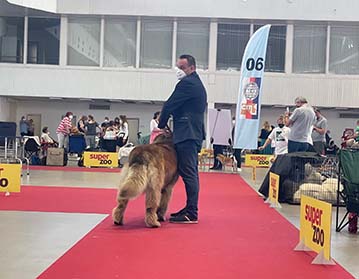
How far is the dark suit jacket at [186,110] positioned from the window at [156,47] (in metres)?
15.3

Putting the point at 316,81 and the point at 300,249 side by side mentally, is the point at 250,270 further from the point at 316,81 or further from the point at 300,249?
the point at 316,81

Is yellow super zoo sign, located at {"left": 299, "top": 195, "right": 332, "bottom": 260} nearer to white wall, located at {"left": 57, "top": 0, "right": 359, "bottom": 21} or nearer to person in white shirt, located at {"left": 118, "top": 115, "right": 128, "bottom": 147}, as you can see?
person in white shirt, located at {"left": 118, "top": 115, "right": 128, "bottom": 147}

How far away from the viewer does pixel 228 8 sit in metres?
19.6

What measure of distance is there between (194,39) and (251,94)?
365 inches

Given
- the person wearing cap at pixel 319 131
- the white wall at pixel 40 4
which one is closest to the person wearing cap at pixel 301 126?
the person wearing cap at pixel 319 131

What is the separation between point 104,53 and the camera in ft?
66.5

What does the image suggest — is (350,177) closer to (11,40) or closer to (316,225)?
(316,225)

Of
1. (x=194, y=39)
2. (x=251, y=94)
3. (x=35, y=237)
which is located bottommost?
(x=35, y=237)

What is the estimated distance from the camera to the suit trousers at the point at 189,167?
5.04 metres

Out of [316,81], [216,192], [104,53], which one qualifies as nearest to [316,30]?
[316,81]

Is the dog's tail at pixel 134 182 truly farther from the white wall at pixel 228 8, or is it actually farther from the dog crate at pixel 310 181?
the white wall at pixel 228 8

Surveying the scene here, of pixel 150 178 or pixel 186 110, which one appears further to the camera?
pixel 186 110

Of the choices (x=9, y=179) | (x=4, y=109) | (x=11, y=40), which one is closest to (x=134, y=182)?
(x=9, y=179)

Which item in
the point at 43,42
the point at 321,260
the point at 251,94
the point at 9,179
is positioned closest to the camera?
the point at 321,260
